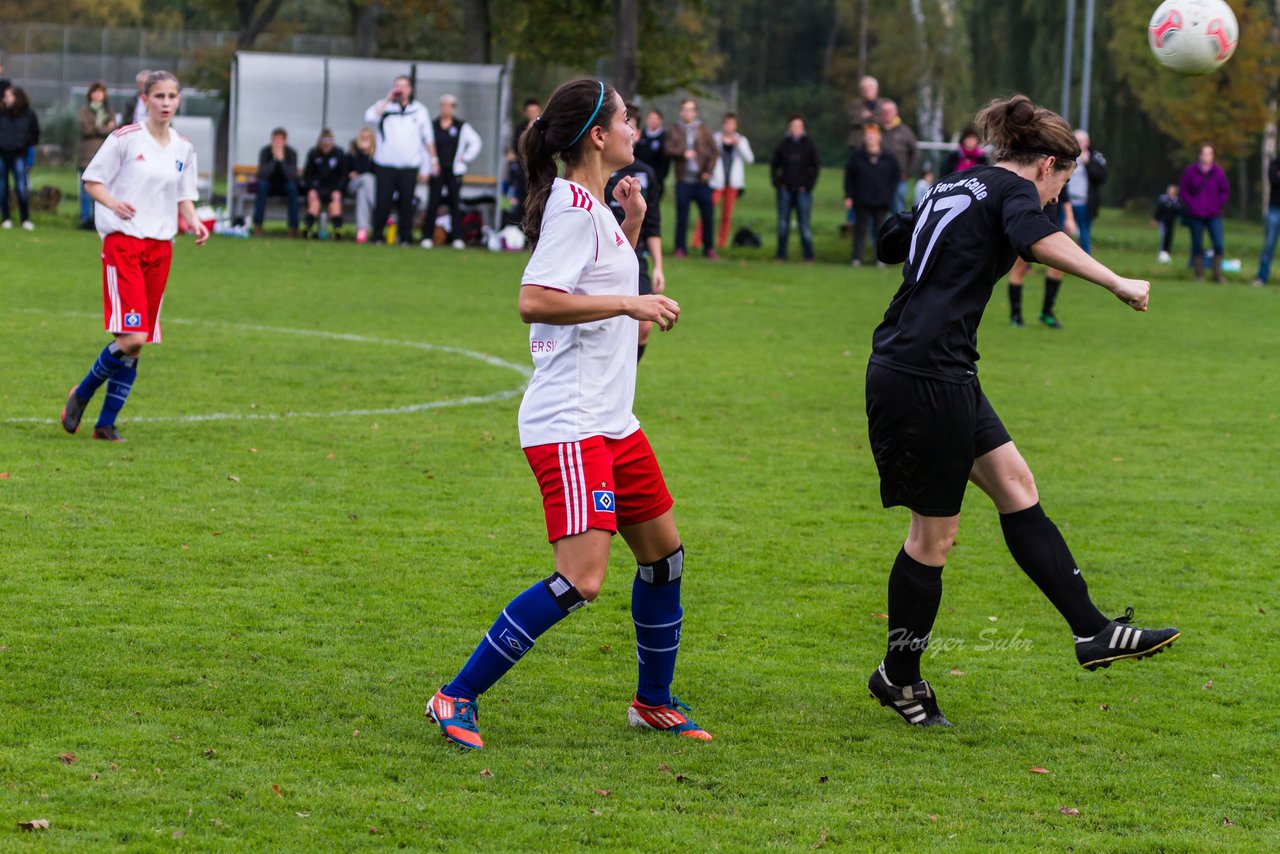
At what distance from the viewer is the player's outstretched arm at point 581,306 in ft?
15.2

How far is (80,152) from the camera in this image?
2367cm

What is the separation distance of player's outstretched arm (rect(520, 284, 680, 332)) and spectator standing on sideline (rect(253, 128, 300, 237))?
2117 centimetres

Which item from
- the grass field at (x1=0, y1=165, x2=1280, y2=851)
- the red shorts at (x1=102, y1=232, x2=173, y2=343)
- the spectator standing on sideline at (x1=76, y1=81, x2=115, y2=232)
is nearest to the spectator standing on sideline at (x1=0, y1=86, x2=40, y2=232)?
the spectator standing on sideline at (x1=76, y1=81, x2=115, y2=232)

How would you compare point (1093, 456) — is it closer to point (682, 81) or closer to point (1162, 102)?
point (682, 81)

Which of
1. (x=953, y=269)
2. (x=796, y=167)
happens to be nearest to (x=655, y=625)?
(x=953, y=269)

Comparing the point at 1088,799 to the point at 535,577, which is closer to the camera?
the point at 1088,799

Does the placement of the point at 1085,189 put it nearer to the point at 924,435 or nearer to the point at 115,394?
the point at 115,394

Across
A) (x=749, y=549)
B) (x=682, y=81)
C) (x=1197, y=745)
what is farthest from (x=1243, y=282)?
(x=1197, y=745)

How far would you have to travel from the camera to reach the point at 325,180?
25609 mm

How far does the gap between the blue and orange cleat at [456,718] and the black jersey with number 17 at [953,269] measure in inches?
69.7

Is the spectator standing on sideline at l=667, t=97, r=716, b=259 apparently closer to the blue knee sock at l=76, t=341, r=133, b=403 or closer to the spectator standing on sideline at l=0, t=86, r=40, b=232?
the spectator standing on sideline at l=0, t=86, r=40, b=232

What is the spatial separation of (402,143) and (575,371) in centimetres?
1945

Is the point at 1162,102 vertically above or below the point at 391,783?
above

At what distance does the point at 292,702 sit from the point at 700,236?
22024 millimetres
